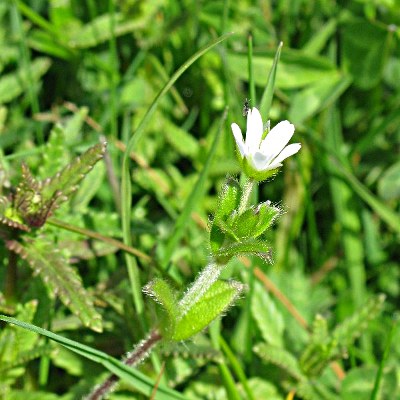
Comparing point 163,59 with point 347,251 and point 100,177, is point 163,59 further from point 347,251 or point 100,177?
point 347,251

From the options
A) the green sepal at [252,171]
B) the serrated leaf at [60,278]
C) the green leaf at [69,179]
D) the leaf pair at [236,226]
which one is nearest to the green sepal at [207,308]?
the leaf pair at [236,226]

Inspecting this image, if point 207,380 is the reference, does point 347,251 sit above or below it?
above

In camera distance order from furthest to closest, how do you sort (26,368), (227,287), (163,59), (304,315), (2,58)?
(163,59) → (2,58) → (304,315) → (26,368) → (227,287)

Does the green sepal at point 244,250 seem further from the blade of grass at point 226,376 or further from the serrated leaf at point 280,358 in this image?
the serrated leaf at point 280,358

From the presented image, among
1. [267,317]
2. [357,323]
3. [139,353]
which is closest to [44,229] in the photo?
[139,353]

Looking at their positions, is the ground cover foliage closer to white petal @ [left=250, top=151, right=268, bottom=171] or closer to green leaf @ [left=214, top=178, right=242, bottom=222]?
green leaf @ [left=214, top=178, right=242, bottom=222]

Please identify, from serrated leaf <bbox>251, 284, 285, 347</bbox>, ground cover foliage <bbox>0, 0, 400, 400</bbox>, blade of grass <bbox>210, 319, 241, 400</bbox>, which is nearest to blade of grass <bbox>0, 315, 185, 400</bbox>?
ground cover foliage <bbox>0, 0, 400, 400</bbox>

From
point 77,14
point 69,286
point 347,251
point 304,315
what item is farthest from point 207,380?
point 77,14
